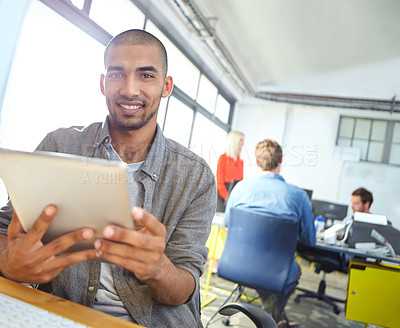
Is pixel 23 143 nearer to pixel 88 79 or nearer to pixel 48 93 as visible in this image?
pixel 48 93

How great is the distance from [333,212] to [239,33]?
10.6 ft

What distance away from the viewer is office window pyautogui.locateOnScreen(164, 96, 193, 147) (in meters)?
5.01

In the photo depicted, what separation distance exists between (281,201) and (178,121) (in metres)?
3.26

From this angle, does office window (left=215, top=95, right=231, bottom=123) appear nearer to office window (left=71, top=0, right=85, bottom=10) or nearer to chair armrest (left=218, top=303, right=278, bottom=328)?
office window (left=71, top=0, right=85, bottom=10)

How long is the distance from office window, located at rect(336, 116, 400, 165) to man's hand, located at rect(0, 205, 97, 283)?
27.0 feet

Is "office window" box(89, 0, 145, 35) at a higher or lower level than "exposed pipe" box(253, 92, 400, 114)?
lower

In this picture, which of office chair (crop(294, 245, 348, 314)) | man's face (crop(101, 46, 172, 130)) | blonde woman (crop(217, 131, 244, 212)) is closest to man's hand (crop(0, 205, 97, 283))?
man's face (crop(101, 46, 172, 130))

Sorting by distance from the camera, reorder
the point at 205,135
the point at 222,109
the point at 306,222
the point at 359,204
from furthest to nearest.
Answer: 1. the point at 222,109
2. the point at 205,135
3. the point at 359,204
4. the point at 306,222

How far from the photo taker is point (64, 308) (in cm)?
65

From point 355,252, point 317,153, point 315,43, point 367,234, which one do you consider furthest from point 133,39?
point 317,153

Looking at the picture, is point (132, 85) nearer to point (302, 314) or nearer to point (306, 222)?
point (306, 222)

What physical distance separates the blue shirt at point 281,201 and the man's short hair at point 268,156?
11 cm

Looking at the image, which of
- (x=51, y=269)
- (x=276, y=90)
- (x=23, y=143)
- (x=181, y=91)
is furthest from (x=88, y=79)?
(x=276, y=90)

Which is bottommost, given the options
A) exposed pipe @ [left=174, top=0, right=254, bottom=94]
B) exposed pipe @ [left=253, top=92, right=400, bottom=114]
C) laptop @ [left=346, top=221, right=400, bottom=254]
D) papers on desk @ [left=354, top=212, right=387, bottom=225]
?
laptop @ [left=346, top=221, right=400, bottom=254]
